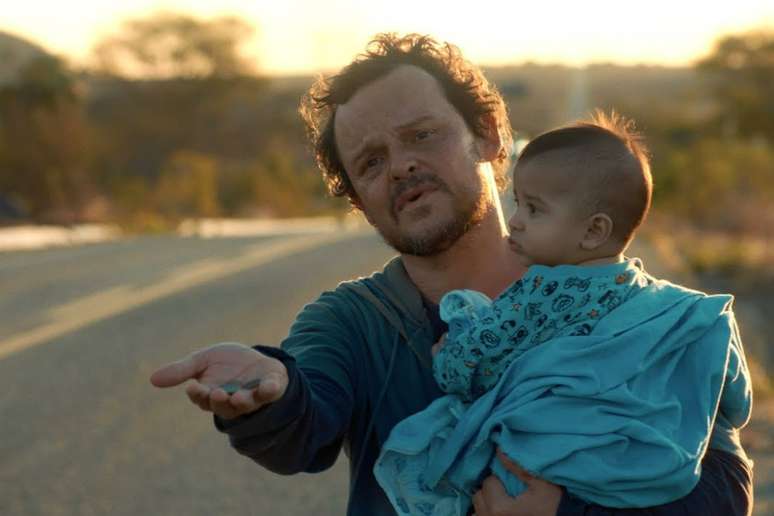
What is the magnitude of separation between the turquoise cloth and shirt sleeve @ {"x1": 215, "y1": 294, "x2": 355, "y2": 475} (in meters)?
0.16

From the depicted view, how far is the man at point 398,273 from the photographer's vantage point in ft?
8.75

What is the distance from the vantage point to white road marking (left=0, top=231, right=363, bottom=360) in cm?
1187

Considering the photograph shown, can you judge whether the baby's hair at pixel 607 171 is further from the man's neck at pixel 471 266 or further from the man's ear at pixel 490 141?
the man's ear at pixel 490 141

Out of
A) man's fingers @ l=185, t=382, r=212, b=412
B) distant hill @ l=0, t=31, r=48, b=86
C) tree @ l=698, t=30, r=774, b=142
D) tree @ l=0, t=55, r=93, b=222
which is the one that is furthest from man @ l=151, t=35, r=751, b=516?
tree @ l=698, t=30, r=774, b=142

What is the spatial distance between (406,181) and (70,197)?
34.8m

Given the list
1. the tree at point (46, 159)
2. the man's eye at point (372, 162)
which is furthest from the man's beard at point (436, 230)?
the tree at point (46, 159)

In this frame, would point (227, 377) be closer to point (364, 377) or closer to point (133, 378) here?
point (364, 377)

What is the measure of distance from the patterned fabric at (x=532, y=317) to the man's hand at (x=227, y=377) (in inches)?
14.7

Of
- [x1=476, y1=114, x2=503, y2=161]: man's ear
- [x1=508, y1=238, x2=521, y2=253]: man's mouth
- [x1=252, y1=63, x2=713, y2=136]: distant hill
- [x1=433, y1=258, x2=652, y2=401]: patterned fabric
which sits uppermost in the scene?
[x1=476, y1=114, x2=503, y2=161]: man's ear

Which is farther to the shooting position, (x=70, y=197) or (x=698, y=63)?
(x=698, y=63)

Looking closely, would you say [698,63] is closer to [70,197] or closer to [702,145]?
[702,145]

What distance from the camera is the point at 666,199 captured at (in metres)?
32.3

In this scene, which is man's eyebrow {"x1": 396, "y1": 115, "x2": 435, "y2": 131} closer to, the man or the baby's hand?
the man

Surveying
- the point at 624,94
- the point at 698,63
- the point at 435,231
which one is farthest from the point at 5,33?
the point at 435,231
